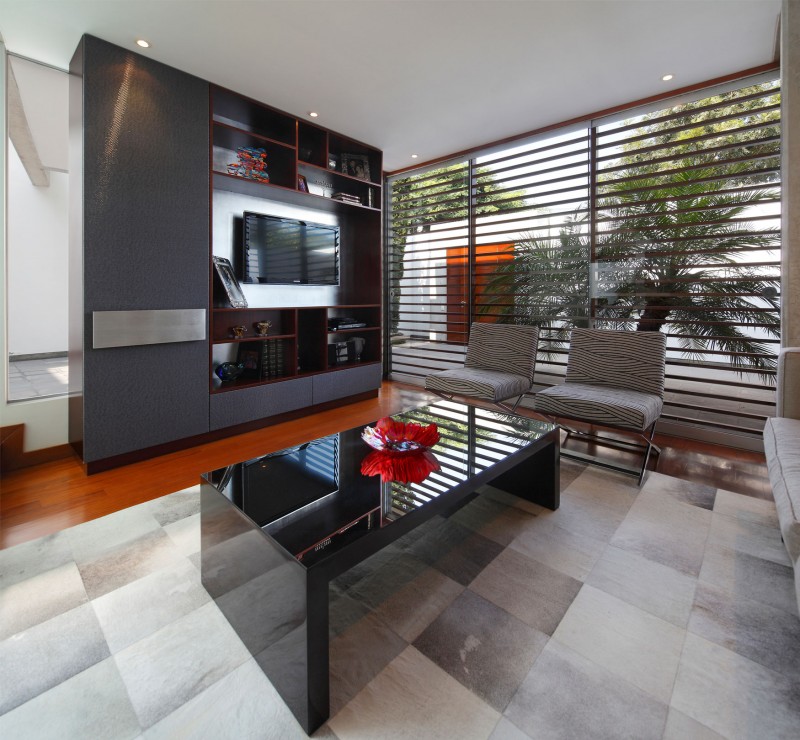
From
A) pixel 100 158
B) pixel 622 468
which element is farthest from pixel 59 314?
pixel 622 468

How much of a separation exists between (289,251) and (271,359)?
3.30ft

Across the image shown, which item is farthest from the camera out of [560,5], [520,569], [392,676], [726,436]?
[726,436]

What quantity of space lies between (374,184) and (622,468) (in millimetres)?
3461

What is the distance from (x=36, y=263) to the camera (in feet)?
9.47

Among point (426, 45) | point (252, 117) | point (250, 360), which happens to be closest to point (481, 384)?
point (250, 360)

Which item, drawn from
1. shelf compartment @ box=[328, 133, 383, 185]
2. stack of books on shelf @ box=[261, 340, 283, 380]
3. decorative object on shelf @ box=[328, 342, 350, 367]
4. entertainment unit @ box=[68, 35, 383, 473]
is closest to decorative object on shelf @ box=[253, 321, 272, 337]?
entertainment unit @ box=[68, 35, 383, 473]

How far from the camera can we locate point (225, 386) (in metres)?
3.53

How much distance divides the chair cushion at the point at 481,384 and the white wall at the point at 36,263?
8.72 feet

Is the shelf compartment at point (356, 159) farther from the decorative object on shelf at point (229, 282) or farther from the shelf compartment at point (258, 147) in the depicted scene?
the decorative object on shelf at point (229, 282)

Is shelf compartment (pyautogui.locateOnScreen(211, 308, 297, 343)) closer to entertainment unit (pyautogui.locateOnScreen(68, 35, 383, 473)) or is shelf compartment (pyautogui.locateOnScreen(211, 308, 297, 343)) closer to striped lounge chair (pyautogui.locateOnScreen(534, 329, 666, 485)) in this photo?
entertainment unit (pyautogui.locateOnScreen(68, 35, 383, 473))

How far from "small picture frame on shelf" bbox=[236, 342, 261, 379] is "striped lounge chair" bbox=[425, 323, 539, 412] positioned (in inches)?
56.7

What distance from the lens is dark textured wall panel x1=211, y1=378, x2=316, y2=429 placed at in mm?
3350

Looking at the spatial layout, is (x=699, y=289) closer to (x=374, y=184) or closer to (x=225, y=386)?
(x=374, y=184)

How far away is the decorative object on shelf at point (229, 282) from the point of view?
11.4 ft
